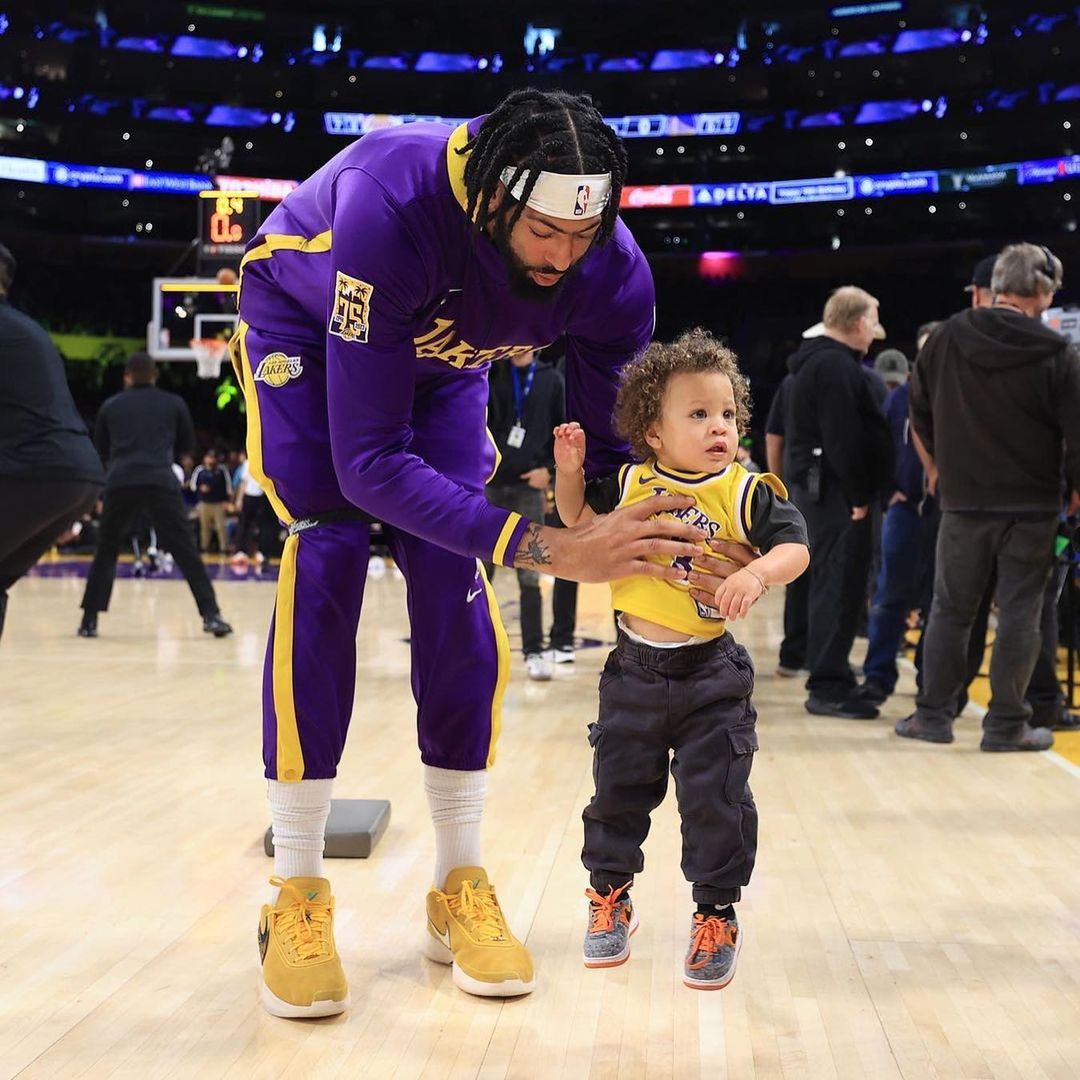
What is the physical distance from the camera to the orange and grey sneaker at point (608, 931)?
6.93ft

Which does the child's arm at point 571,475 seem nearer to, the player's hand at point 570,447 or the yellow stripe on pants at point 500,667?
the player's hand at point 570,447

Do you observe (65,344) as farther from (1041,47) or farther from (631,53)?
(1041,47)

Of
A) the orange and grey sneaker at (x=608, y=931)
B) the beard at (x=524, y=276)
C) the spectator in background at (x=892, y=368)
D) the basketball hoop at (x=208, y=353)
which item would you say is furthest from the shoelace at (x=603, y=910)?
the basketball hoop at (x=208, y=353)

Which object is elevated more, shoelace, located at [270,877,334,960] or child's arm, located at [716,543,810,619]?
child's arm, located at [716,543,810,619]

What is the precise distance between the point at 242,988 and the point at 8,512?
1.87 m

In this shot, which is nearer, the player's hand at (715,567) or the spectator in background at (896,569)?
the player's hand at (715,567)

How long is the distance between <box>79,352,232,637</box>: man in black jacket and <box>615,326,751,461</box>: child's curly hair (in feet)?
17.7

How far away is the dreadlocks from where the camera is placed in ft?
5.82

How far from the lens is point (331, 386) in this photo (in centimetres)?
184

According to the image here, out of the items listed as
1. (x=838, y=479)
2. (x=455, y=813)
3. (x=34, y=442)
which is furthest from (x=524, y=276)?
(x=838, y=479)

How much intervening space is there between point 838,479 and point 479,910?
10.7ft

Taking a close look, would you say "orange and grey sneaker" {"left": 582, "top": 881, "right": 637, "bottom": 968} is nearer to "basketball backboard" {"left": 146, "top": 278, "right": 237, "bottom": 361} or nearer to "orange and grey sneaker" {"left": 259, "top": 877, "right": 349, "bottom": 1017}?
"orange and grey sneaker" {"left": 259, "top": 877, "right": 349, "bottom": 1017}

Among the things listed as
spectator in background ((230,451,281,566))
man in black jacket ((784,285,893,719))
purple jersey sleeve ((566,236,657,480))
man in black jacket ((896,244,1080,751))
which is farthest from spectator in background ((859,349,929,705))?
spectator in background ((230,451,281,566))

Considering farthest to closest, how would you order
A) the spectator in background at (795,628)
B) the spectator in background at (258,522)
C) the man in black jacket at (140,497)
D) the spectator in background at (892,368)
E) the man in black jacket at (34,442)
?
the spectator in background at (258,522)
the spectator in background at (892,368)
the man in black jacket at (140,497)
the spectator in background at (795,628)
the man in black jacket at (34,442)
